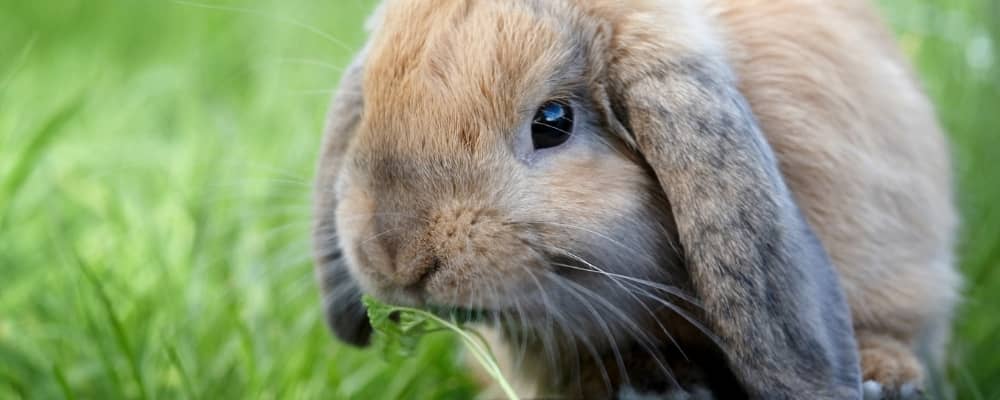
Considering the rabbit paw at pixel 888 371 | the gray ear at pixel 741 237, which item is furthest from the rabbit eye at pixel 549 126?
the rabbit paw at pixel 888 371

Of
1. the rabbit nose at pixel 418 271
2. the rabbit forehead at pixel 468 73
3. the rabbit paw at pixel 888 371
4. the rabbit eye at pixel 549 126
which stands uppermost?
the rabbit forehead at pixel 468 73

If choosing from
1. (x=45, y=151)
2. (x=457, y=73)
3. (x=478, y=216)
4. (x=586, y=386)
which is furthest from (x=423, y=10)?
(x=45, y=151)

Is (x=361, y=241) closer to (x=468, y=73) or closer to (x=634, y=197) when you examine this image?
(x=468, y=73)

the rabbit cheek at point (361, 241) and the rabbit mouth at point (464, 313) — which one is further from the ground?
the rabbit cheek at point (361, 241)

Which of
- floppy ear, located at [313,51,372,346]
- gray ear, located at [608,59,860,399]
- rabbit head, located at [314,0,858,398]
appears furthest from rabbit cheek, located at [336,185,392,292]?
gray ear, located at [608,59,860,399]

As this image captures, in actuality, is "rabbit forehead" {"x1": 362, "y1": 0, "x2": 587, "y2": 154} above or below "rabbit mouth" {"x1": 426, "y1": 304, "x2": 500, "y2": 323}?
above

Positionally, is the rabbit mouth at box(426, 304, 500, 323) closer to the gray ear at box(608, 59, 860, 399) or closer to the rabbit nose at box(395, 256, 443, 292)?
the rabbit nose at box(395, 256, 443, 292)

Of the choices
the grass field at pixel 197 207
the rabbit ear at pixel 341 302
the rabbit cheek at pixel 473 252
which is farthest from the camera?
the grass field at pixel 197 207

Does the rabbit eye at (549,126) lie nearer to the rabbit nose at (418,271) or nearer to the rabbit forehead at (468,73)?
the rabbit forehead at (468,73)
